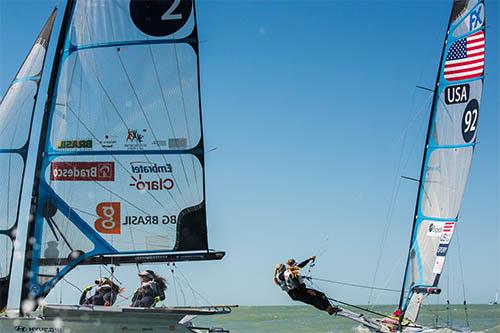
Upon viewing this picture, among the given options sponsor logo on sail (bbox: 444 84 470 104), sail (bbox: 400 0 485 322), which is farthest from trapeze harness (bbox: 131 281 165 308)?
sponsor logo on sail (bbox: 444 84 470 104)

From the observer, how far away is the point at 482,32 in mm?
21906

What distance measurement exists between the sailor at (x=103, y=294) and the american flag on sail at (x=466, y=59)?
1065 centimetres

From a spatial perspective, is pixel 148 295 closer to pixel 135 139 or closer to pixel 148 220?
pixel 148 220

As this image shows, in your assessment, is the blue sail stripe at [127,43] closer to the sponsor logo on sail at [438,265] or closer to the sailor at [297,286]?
the sailor at [297,286]

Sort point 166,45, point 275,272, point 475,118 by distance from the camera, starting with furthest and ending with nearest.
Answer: point 475,118
point 166,45
point 275,272

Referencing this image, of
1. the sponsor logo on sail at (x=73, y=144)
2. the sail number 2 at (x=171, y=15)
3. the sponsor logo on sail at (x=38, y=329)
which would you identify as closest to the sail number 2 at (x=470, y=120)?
the sail number 2 at (x=171, y=15)

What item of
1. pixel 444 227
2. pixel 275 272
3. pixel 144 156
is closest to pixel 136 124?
pixel 144 156

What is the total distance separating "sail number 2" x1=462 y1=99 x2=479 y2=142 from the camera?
21.6 metres

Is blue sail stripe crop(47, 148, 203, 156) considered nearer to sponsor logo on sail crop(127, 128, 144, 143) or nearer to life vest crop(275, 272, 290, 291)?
sponsor logo on sail crop(127, 128, 144, 143)

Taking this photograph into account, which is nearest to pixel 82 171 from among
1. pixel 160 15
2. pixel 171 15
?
pixel 160 15

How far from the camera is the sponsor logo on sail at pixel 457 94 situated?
860 inches

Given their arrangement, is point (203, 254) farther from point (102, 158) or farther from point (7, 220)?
point (7, 220)

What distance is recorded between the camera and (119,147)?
17.7 m

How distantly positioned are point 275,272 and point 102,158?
435 centimetres
